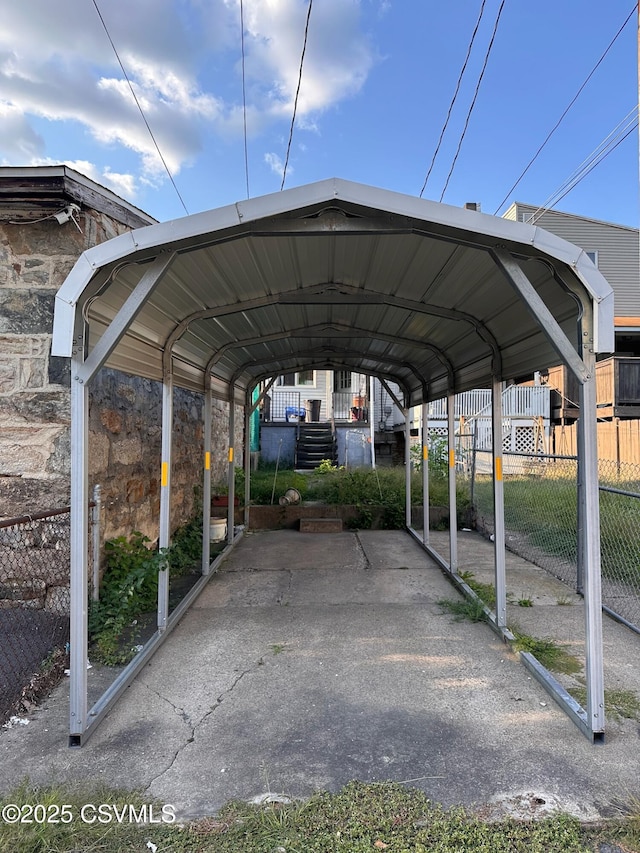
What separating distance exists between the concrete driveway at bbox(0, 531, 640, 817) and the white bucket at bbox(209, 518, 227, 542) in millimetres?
2518

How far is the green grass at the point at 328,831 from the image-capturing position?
1995 mm

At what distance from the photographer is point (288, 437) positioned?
586 inches

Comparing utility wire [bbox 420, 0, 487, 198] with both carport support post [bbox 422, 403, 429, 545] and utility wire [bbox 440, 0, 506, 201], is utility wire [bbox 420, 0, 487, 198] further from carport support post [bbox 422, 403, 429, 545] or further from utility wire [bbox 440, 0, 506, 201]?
carport support post [bbox 422, 403, 429, 545]

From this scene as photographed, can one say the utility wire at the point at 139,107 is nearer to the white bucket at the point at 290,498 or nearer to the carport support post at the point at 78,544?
the white bucket at the point at 290,498

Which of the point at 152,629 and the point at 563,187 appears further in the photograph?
the point at 563,187

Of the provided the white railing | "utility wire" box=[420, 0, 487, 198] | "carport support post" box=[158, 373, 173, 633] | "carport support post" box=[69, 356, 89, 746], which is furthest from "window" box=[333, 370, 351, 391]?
"carport support post" box=[69, 356, 89, 746]

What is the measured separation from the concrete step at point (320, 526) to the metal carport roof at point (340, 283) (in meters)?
3.70

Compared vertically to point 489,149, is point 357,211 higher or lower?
lower

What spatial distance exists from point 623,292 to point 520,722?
18476 mm

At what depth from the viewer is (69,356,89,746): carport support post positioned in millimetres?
2760

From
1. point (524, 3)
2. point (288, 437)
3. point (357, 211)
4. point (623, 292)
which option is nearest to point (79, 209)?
point (357, 211)

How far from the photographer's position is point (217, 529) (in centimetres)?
737

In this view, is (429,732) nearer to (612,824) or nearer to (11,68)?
(612,824)

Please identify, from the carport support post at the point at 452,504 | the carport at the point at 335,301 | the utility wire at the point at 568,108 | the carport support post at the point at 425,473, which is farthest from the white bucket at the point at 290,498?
the utility wire at the point at 568,108
